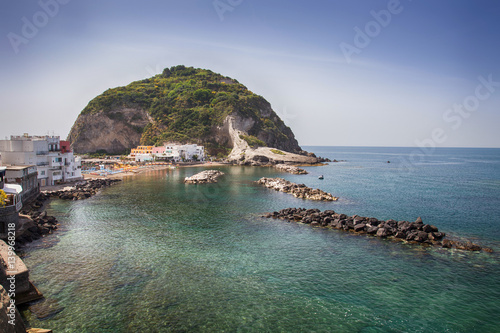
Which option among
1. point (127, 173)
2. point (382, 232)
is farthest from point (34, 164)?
point (382, 232)

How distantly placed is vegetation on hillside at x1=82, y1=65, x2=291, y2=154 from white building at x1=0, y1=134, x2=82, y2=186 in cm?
6840

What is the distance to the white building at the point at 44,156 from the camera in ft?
156

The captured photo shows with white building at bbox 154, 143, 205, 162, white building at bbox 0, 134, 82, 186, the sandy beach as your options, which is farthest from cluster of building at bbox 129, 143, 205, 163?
white building at bbox 0, 134, 82, 186

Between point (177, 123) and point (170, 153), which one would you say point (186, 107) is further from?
point (170, 153)

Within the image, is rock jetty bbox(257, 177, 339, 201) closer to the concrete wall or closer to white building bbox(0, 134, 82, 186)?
the concrete wall

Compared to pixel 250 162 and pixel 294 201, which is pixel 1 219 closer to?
pixel 294 201

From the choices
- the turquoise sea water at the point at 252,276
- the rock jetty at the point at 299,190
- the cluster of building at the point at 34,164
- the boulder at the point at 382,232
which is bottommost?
the turquoise sea water at the point at 252,276

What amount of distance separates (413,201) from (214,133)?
100.0 meters

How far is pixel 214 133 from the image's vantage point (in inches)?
5300

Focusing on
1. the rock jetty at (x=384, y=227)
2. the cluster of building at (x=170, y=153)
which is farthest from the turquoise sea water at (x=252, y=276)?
the cluster of building at (x=170, y=153)

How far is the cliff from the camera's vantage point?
428ft

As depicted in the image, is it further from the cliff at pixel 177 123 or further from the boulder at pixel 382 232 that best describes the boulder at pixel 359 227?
the cliff at pixel 177 123

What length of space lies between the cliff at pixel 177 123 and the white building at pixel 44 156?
68164 millimetres

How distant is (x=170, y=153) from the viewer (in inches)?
4409
